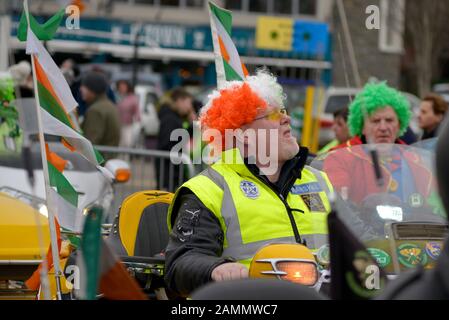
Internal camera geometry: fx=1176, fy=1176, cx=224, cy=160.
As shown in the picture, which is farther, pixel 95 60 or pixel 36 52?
pixel 95 60

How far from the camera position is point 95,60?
1421 inches

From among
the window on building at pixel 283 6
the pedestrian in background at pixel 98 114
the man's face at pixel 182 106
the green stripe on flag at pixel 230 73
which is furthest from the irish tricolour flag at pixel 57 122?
the window on building at pixel 283 6

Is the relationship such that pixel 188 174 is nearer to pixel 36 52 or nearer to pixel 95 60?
pixel 36 52

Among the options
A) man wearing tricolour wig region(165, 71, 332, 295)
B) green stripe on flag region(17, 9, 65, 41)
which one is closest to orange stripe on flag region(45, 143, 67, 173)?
green stripe on flag region(17, 9, 65, 41)

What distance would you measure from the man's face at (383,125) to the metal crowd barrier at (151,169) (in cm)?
371

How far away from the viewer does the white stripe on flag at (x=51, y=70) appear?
16.9 ft

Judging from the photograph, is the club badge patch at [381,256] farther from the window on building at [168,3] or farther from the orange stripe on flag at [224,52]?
the window on building at [168,3]

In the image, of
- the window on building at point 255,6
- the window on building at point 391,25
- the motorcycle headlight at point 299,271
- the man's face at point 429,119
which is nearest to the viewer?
the motorcycle headlight at point 299,271

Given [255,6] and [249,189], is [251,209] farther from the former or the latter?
[255,6]

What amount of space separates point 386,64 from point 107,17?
391 inches

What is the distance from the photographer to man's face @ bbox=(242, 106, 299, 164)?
4648 mm

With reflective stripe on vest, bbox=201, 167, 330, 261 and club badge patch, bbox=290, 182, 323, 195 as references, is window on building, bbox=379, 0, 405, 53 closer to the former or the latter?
club badge patch, bbox=290, 182, 323, 195

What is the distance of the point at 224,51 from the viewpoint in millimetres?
6176
